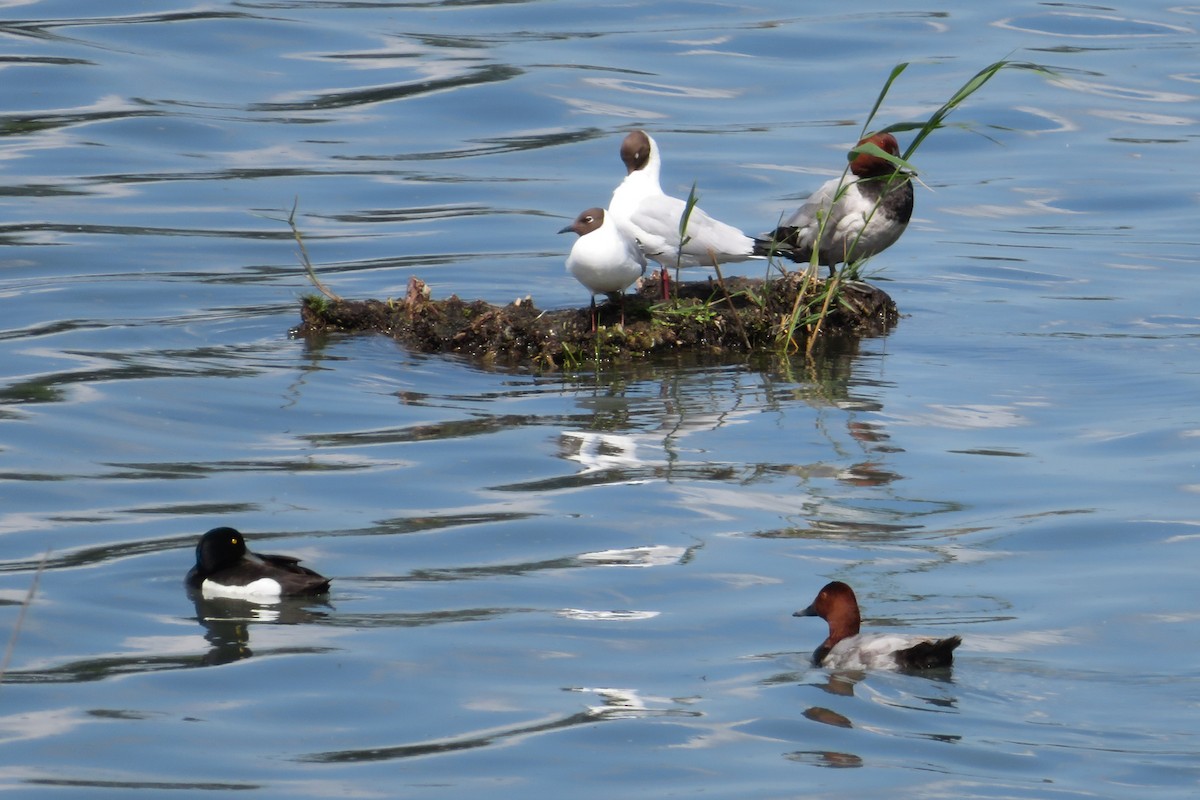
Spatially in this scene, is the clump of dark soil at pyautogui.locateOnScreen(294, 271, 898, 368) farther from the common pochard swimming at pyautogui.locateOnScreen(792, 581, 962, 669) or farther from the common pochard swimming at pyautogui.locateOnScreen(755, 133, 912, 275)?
the common pochard swimming at pyautogui.locateOnScreen(792, 581, 962, 669)

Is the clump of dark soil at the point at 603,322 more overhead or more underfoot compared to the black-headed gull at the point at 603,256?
more underfoot

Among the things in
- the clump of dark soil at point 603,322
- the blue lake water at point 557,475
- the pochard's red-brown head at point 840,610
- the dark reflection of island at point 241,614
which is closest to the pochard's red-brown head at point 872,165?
the clump of dark soil at point 603,322

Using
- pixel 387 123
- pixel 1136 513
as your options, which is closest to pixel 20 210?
pixel 387 123

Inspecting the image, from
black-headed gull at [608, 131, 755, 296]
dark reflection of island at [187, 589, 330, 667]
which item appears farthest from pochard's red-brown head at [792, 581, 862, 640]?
black-headed gull at [608, 131, 755, 296]

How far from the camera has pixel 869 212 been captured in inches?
555

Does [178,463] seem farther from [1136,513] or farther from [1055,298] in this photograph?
[1055,298]

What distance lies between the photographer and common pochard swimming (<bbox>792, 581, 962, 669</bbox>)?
8.07m

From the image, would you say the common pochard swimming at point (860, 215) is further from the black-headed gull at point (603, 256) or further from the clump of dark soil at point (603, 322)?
the black-headed gull at point (603, 256)

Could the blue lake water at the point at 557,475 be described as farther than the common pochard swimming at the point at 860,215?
No

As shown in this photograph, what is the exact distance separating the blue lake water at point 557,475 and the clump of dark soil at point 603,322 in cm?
23

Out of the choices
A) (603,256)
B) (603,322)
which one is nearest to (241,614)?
(603,256)

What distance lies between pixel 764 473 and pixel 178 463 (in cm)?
338

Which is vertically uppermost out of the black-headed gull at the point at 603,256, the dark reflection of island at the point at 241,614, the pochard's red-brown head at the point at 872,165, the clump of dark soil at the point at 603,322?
the pochard's red-brown head at the point at 872,165

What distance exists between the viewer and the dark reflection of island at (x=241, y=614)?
884 cm
